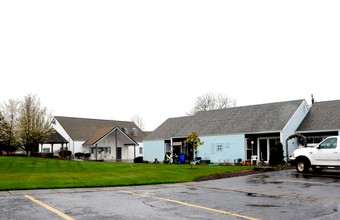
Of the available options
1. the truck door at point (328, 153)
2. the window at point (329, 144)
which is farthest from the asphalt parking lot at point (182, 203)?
the window at point (329, 144)

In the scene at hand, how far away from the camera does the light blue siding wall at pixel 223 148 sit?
34.9m

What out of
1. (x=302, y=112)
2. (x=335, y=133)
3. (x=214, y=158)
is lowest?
(x=214, y=158)

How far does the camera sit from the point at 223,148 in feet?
120

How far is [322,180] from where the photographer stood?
16.3 m

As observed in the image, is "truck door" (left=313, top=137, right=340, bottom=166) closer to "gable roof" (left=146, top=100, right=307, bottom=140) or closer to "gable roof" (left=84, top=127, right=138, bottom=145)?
"gable roof" (left=146, top=100, right=307, bottom=140)

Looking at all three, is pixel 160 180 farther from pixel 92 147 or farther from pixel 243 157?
pixel 92 147

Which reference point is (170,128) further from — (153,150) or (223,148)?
(223,148)

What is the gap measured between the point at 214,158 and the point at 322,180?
21.1 metres

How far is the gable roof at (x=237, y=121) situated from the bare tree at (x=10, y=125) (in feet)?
68.8

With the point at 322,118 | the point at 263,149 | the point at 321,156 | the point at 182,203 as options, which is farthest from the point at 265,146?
the point at 182,203

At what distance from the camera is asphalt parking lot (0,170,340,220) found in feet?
27.6

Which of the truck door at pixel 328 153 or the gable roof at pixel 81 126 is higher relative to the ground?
the gable roof at pixel 81 126

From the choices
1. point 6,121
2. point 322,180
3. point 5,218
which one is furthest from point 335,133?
point 6,121

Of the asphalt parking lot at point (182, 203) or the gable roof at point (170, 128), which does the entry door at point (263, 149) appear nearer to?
the gable roof at point (170, 128)
